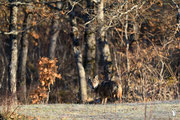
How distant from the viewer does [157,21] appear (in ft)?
78.7

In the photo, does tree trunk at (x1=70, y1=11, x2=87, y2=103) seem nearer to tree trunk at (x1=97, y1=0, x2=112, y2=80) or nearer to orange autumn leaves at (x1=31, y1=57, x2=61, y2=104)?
orange autumn leaves at (x1=31, y1=57, x2=61, y2=104)

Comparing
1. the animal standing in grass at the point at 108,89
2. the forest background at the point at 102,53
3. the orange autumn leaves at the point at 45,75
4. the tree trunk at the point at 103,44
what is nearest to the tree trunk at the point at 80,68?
the forest background at the point at 102,53

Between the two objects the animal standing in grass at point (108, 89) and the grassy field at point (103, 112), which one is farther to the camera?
the animal standing in grass at point (108, 89)

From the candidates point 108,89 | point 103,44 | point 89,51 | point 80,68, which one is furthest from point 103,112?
point 89,51

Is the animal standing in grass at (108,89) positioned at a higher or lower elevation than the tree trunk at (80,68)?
lower

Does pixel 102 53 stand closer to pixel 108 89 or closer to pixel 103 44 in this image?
pixel 103 44

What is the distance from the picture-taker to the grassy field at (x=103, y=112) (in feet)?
31.4

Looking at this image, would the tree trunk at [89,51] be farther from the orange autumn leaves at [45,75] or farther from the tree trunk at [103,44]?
the orange autumn leaves at [45,75]

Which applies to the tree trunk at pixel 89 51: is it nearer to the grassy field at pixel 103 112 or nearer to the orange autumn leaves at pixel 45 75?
the orange autumn leaves at pixel 45 75

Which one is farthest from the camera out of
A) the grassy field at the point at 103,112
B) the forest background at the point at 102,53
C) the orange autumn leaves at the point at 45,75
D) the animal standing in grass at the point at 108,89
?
the orange autumn leaves at the point at 45,75

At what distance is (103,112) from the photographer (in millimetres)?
10633

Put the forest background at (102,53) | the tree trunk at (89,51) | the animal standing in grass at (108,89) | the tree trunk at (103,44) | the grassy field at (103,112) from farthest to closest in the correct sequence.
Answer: the tree trunk at (89,51), the tree trunk at (103,44), the forest background at (102,53), the animal standing in grass at (108,89), the grassy field at (103,112)

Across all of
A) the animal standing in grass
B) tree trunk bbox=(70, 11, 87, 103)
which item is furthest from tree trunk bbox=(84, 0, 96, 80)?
the animal standing in grass

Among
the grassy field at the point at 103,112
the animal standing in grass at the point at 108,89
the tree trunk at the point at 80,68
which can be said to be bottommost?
the grassy field at the point at 103,112
